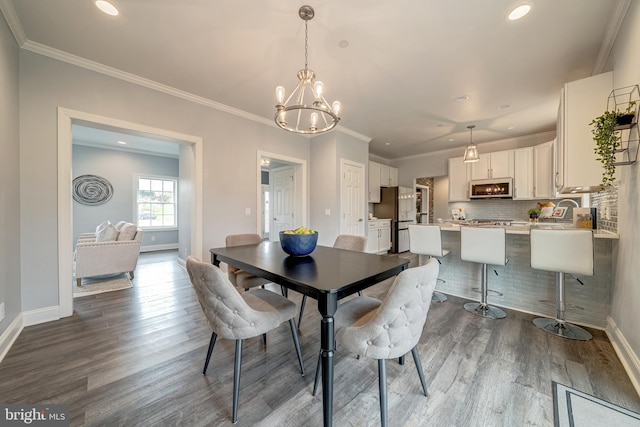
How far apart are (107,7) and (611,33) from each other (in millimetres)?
4121

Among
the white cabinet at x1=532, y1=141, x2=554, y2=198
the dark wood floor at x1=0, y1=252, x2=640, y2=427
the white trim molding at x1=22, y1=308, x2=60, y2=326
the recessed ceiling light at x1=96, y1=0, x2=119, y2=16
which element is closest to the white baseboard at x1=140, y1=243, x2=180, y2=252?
the white trim molding at x1=22, y1=308, x2=60, y2=326

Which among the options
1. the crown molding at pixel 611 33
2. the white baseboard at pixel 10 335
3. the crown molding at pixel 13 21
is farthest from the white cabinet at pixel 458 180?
the white baseboard at pixel 10 335

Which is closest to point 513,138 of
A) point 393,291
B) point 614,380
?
point 614,380

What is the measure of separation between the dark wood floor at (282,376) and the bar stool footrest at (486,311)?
12cm

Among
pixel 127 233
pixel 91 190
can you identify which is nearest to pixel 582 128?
pixel 127 233

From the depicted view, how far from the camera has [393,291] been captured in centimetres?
112

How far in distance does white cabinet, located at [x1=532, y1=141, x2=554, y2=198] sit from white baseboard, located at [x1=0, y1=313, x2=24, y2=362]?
7079 mm

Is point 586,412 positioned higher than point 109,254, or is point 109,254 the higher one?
point 109,254

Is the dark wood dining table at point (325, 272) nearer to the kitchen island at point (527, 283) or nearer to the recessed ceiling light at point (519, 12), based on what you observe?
the kitchen island at point (527, 283)

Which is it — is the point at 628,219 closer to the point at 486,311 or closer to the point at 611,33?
the point at 486,311

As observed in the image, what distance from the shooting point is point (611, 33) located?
2035mm

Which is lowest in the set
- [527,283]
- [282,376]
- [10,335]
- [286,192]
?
[282,376]

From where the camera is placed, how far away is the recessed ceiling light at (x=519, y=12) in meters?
1.82

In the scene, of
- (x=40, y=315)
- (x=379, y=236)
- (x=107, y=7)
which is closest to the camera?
(x=107, y=7)
